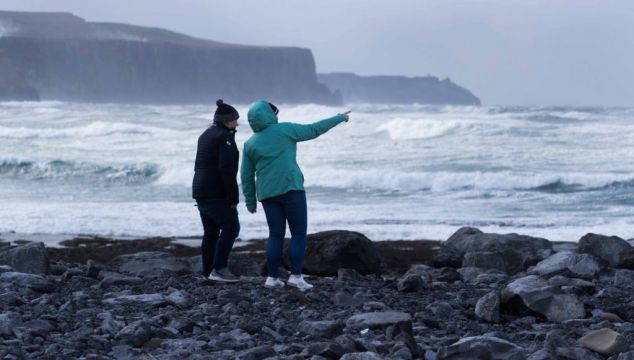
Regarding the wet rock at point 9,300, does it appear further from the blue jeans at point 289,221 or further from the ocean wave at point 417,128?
the ocean wave at point 417,128

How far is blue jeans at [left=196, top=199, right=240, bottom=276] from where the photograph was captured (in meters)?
8.00

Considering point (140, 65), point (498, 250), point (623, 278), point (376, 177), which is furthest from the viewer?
point (140, 65)

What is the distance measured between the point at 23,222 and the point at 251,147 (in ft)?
31.2

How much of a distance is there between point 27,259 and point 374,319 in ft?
14.0

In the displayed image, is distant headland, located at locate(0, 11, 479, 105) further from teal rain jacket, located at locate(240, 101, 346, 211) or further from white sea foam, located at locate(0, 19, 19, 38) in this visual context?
teal rain jacket, located at locate(240, 101, 346, 211)

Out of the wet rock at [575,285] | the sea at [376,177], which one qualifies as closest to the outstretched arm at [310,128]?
the wet rock at [575,285]

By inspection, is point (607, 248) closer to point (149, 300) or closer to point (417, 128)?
point (149, 300)

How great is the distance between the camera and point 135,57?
401 ft

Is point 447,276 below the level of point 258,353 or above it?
below

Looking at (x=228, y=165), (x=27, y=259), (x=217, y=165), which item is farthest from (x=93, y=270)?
(x=228, y=165)

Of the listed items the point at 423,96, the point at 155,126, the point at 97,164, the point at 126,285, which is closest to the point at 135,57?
the point at 423,96

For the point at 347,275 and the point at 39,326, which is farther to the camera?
the point at 347,275

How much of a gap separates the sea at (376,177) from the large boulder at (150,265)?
4.66m

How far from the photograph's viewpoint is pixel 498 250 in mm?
10477
